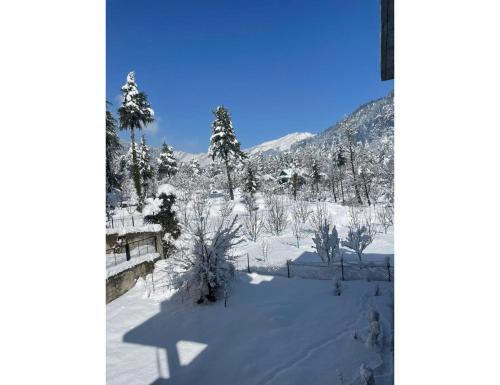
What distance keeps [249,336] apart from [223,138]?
24.7m

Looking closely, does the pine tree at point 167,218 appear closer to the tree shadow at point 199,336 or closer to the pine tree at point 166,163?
the tree shadow at point 199,336

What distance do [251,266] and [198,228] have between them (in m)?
3.85

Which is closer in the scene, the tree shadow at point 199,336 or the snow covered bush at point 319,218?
the tree shadow at point 199,336

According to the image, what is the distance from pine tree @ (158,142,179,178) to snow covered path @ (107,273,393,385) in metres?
31.5

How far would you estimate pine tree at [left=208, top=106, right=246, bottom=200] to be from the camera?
96.7 ft

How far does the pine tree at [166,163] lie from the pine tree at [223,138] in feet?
36.9

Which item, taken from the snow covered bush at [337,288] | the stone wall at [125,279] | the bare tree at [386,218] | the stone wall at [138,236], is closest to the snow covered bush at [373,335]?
the snow covered bush at [337,288]

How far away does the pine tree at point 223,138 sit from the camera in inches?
1160

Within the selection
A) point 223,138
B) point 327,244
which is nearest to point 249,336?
point 327,244

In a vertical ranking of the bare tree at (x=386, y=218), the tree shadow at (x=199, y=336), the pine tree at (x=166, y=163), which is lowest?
the tree shadow at (x=199, y=336)

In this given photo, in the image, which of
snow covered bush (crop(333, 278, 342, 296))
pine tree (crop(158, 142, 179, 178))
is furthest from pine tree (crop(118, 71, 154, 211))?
pine tree (crop(158, 142, 179, 178))
